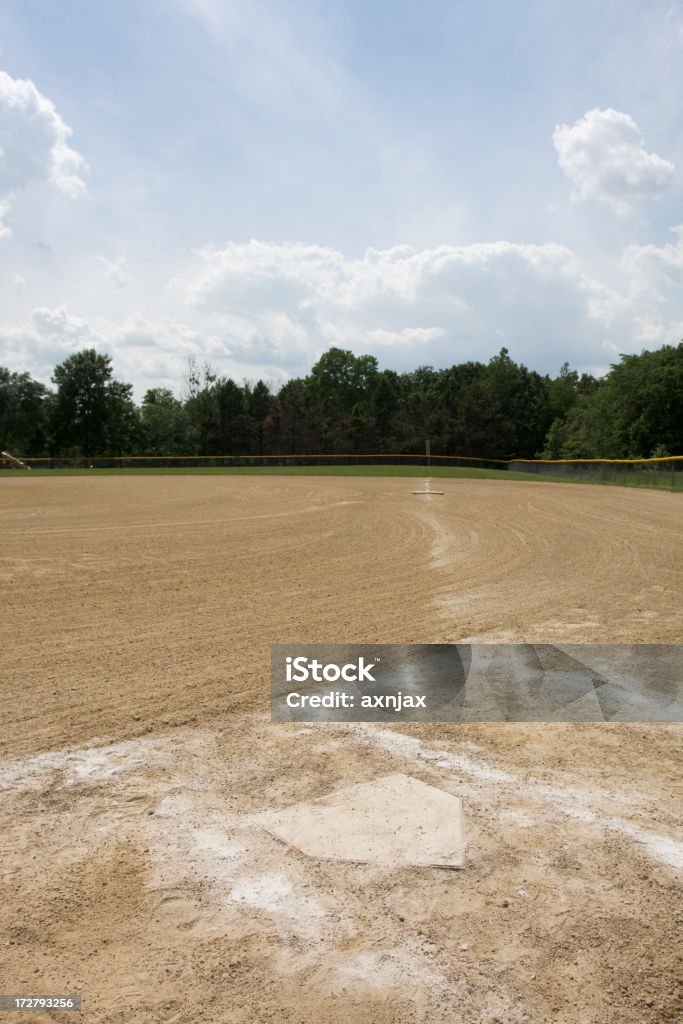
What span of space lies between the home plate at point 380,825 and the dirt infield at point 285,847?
0.32 ft

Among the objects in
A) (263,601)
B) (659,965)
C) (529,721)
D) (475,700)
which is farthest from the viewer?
(263,601)

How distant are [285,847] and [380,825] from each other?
45 centimetres

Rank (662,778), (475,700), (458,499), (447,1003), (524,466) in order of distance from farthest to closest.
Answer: (524,466)
(458,499)
(475,700)
(662,778)
(447,1003)

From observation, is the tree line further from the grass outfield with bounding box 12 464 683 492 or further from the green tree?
the grass outfield with bounding box 12 464 683 492

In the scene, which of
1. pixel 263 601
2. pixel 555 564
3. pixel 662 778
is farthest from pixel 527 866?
pixel 555 564

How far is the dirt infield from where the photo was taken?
2.28 meters

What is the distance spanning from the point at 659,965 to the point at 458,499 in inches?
834

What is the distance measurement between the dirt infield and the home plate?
0.10 meters

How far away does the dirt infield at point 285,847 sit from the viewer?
89.6 inches

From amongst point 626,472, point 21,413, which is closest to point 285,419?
point 21,413

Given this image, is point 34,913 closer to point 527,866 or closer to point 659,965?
point 527,866

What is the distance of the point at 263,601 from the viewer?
25.1 feet

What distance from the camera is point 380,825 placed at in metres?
3.21

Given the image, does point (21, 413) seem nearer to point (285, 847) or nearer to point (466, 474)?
point (466, 474)
